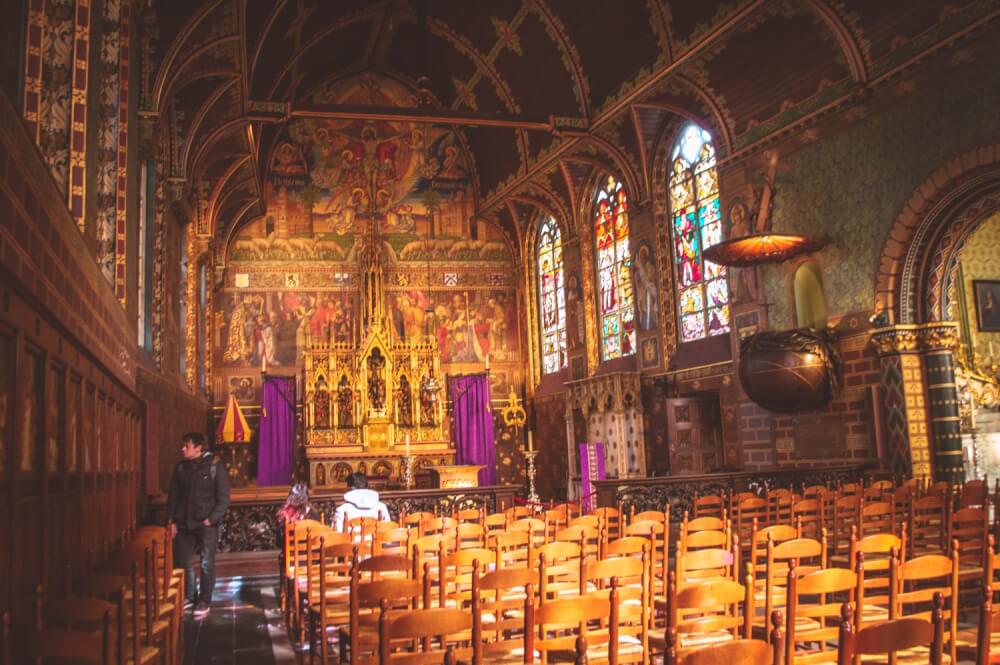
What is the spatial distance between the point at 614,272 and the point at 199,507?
13.3m

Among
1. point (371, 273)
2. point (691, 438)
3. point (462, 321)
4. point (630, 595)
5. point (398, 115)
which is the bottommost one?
point (630, 595)

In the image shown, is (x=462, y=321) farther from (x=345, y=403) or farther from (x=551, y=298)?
(x=345, y=403)

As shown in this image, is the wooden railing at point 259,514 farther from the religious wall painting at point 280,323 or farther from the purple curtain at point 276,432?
the religious wall painting at point 280,323

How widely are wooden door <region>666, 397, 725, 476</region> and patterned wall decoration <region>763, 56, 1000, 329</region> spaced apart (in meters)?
2.79

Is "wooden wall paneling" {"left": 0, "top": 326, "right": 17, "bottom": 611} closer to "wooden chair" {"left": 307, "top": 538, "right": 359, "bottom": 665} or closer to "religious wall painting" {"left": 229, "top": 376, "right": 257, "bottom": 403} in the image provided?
"wooden chair" {"left": 307, "top": 538, "right": 359, "bottom": 665}

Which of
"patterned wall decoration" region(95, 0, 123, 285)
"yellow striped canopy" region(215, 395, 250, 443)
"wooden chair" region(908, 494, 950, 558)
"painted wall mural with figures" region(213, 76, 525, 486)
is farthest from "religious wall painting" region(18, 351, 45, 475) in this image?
"yellow striped canopy" region(215, 395, 250, 443)

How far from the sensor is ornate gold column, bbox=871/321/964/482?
41.5 ft

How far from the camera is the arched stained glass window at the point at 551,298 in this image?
75.8 ft

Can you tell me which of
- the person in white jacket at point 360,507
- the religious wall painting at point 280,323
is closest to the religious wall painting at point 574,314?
the religious wall painting at point 280,323

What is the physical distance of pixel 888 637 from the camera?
3070 millimetres

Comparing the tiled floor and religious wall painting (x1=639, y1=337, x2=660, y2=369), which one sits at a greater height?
religious wall painting (x1=639, y1=337, x2=660, y2=369)

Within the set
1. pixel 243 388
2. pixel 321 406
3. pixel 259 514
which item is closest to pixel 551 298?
pixel 321 406

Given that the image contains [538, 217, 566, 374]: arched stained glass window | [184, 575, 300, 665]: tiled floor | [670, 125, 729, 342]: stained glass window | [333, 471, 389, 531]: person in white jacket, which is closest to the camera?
[184, 575, 300, 665]: tiled floor

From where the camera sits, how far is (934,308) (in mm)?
12852
